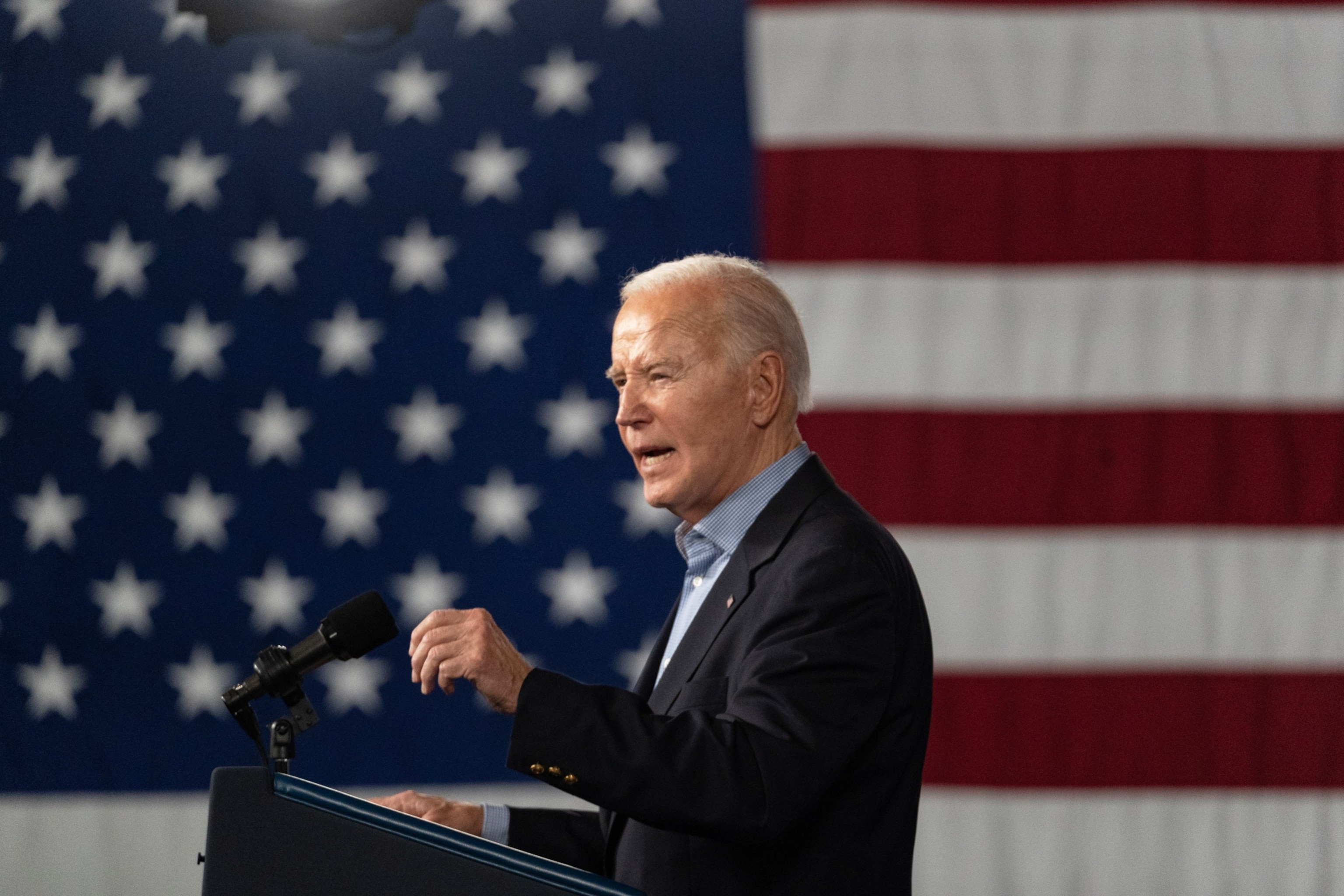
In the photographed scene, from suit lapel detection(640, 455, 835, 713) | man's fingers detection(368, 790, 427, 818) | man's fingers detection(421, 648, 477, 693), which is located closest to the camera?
man's fingers detection(421, 648, 477, 693)

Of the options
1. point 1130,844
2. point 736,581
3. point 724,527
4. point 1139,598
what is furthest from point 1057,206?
point 736,581

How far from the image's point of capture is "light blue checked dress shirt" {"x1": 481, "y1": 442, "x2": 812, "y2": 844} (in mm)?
1440

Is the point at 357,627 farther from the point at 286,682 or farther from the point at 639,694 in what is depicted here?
the point at 639,694

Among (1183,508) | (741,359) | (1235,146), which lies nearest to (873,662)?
(741,359)

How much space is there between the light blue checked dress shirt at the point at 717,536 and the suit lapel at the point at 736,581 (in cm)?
3

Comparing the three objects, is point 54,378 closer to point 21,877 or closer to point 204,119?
point 204,119

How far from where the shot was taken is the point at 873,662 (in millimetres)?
1178

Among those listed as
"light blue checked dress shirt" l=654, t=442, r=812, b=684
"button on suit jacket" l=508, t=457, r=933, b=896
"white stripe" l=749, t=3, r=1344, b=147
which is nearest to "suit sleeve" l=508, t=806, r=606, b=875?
"button on suit jacket" l=508, t=457, r=933, b=896

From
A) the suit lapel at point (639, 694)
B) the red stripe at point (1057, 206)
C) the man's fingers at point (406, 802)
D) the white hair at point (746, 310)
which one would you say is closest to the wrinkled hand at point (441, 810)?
the man's fingers at point (406, 802)

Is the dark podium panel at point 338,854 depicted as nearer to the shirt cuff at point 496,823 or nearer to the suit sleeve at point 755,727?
the suit sleeve at point 755,727

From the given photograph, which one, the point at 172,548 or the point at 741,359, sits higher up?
the point at 741,359

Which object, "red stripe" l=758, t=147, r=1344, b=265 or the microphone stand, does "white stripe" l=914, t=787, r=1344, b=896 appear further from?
the microphone stand

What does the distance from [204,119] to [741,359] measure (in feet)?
6.52

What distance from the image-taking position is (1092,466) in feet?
8.68
